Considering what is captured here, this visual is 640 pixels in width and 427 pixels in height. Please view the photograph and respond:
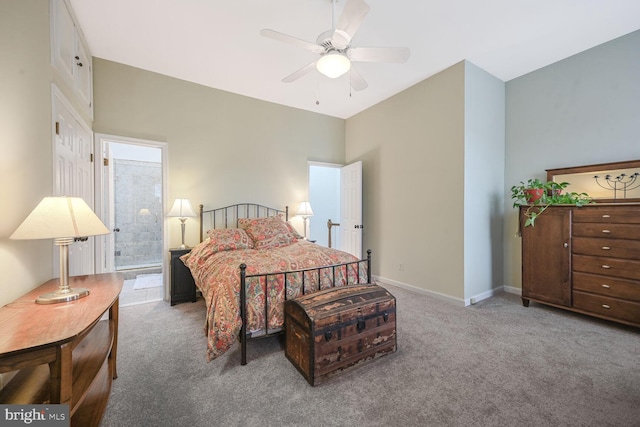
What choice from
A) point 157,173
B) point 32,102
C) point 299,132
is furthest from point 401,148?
point 157,173

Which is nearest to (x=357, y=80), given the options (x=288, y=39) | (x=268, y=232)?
(x=288, y=39)

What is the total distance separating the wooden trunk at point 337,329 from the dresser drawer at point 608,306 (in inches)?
90.6

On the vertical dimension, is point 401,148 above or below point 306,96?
below

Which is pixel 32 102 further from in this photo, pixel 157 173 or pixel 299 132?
pixel 157 173

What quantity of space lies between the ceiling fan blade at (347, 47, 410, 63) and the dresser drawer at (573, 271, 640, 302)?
3004 mm

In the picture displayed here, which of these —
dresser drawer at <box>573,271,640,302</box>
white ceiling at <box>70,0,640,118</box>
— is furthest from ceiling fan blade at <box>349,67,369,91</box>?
dresser drawer at <box>573,271,640,302</box>

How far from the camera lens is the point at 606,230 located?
2623mm

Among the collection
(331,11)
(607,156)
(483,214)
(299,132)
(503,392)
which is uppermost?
(331,11)

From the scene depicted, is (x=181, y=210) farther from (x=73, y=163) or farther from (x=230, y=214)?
(x=73, y=163)

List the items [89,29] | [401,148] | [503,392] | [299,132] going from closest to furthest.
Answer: [503,392]
[89,29]
[401,148]
[299,132]

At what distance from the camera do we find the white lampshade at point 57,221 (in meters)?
1.29

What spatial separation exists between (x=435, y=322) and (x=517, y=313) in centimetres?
110

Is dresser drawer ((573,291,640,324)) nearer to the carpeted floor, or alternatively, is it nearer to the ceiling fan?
the carpeted floor

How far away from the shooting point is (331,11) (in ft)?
7.76
